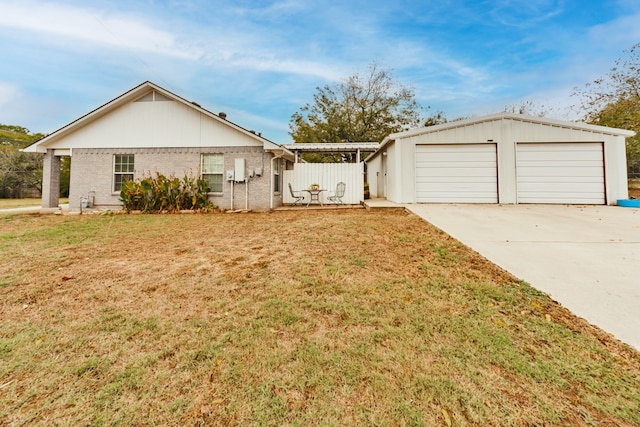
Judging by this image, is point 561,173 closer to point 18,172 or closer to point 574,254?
point 574,254

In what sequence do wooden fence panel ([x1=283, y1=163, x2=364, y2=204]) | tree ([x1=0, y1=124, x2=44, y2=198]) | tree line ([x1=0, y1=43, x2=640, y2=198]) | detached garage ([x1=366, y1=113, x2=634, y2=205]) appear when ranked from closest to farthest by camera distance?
1. detached garage ([x1=366, y1=113, x2=634, y2=205])
2. wooden fence panel ([x1=283, y1=163, x2=364, y2=204])
3. tree ([x1=0, y1=124, x2=44, y2=198])
4. tree line ([x1=0, y1=43, x2=640, y2=198])

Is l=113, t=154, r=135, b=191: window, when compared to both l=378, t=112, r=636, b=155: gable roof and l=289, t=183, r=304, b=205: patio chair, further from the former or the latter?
l=378, t=112, r=636, b=155: gable roof

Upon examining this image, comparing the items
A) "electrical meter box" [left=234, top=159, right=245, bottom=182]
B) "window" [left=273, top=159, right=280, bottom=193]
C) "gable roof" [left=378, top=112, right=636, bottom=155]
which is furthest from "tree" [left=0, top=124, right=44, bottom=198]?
"gable roof" [left=378, top=112, right=636, bottom=155]

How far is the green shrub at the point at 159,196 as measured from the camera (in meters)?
9.98

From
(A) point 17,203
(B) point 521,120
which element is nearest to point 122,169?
(A) point 17,203

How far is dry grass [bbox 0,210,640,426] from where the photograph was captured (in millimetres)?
1474

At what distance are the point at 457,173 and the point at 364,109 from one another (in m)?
16.8

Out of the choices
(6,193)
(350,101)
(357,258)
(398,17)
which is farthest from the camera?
(350,101)

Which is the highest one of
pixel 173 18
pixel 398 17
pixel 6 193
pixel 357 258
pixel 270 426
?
pixel 398 17

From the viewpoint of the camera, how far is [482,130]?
10.0 meters

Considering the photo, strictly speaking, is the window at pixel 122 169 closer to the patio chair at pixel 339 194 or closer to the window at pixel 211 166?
the window at pixel 211 166

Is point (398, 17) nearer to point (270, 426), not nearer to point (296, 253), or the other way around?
point (296, 253)

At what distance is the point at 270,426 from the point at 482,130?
11.4 m

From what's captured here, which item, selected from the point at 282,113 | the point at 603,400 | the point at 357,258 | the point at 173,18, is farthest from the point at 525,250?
the point at 282,113
